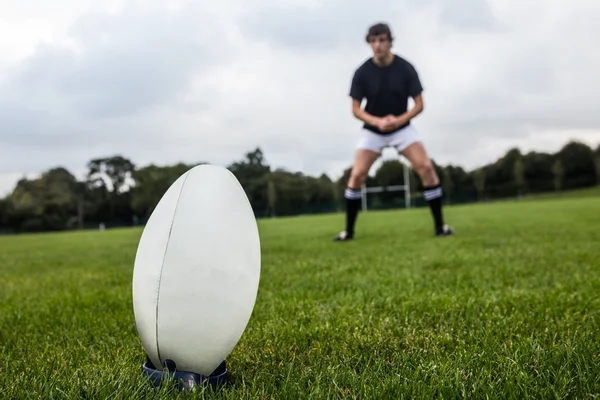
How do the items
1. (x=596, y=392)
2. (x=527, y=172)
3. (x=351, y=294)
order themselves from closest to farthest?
(x=596, y=392) < (x=351, y=294) < (x=527, y=172)

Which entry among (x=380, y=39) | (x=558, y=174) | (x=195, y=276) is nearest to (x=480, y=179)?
(x=558, y=174)

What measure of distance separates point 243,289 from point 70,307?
6.56 feet

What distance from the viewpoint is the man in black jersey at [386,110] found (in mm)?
6574

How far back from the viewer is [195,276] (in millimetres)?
1337

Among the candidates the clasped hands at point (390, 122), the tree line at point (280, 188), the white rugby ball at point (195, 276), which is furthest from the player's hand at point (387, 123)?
the tree line at point (280, 188)

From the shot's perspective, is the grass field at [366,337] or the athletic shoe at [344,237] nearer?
→ the grass field at [366,337]

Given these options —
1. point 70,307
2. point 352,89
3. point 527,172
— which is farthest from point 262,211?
point 70,307

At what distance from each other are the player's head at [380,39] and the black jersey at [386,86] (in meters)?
0.27

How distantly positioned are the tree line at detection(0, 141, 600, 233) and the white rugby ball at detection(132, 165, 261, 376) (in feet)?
166

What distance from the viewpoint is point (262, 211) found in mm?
55031

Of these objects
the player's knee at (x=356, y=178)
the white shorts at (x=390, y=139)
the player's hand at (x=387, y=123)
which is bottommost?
the player's knee at (x=356, y=178)

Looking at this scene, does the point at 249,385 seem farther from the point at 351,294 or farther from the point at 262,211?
the point at 262,211

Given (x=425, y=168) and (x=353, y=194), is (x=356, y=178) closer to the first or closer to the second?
(x=353, y=194)

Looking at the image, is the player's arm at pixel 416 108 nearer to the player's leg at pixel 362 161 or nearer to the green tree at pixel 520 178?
the player's leg at pixel 362 161
